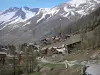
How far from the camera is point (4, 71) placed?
59.2 metres

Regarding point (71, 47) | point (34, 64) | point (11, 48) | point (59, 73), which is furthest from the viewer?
point (11, 48)

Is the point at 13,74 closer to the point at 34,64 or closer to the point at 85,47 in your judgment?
the point at 34,64

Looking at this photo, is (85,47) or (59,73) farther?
(85,47)

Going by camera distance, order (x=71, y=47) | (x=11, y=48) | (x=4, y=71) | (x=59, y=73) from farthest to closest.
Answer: (x=11, y=48) < (x=71, y=47) < (x=4, y=71) < (x=59, y=73)

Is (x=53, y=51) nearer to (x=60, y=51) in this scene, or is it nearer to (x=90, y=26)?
(x=60, y=51)

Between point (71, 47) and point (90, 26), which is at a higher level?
point (90, 26)

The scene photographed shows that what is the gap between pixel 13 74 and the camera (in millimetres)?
61375

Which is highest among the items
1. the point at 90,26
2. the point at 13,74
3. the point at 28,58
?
the point at 90,26

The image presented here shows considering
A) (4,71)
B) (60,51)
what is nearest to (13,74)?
(4,71)

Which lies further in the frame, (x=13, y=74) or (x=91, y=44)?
(x=91, y=44)

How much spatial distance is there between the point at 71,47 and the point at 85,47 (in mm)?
26642

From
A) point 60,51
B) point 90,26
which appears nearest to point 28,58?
point 60,51

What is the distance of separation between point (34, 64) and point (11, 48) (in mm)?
82140

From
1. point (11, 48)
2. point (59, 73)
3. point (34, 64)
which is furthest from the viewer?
point (11, 48)
